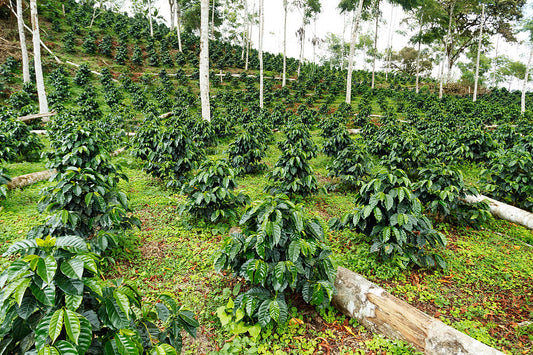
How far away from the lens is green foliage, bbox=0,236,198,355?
123 cm

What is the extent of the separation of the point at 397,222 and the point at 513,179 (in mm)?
3959

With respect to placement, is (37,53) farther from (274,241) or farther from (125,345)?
(125,345)

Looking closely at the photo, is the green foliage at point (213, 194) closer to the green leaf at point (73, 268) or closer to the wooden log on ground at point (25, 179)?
the green leaf at point (73, 268)

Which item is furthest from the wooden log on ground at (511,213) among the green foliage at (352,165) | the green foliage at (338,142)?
the green foliage at (338,142)

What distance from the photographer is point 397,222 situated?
10.8 ft

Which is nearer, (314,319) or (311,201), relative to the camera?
(314,319)

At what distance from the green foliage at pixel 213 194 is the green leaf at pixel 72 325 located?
2.83 m

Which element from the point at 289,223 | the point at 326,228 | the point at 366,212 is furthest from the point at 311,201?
the point at 289,223

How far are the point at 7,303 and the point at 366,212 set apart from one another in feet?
11.0

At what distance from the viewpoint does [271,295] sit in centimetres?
274

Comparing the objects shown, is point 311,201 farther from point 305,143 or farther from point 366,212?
point 366,212

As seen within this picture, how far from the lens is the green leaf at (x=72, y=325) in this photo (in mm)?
1196

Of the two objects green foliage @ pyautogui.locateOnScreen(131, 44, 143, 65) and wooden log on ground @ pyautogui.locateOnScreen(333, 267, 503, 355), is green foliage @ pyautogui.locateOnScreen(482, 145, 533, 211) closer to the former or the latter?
wooden log on ground @ pyautogui.locateOnScreen(333, 267, 503, 355)

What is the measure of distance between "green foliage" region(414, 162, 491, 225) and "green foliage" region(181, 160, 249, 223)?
10.2ft
